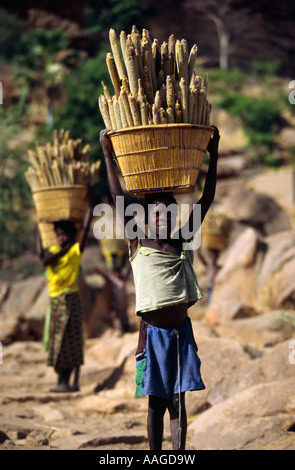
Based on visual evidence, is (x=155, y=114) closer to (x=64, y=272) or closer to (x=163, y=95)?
(x=163, y=95)

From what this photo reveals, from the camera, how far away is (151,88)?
12.1ft

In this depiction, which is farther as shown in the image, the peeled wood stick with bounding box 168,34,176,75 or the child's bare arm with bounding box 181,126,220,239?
the child's bare arm with bounding box 181,126,220,239

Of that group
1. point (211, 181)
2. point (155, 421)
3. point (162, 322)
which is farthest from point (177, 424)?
point (211, 181)

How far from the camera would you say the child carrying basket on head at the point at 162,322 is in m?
3.63

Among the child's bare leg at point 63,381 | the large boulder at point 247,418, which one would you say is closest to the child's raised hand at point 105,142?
the large boulder at point 247,418

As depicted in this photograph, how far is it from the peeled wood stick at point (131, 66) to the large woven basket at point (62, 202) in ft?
8.37

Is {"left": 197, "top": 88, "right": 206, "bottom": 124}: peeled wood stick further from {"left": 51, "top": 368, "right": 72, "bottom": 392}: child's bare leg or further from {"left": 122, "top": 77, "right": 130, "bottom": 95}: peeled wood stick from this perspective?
{"left": 51, "top": 368, "right": 72, "bottom": 392}: child's bare leg

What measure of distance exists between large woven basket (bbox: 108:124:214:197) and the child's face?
0.10 meters

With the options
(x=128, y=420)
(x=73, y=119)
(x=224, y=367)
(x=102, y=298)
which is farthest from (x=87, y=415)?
(x=73, y=119)

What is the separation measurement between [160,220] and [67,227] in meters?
2.63

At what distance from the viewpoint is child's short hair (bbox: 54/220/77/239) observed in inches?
243

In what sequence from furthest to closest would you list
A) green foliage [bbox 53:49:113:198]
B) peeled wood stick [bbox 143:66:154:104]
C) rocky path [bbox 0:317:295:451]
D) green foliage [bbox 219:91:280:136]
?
green foliage [bbox 219:91:280:136] → green foliage [bbox 53:49:113:198] → rocky path [bbox 0:317:295:451] → peeled wood stick [bbox 143:66:154:104]

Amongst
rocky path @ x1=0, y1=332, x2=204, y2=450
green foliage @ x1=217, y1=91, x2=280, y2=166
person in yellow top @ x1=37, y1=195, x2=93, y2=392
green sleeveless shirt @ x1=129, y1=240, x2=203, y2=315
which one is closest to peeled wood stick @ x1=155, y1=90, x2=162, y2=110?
green sleeveless shirt @ x1=129, y1=240, x2=203, y2=315

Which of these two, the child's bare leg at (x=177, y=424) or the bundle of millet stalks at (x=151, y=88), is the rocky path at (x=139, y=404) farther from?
the bundle of millet stalks at (x=151, y=88)
